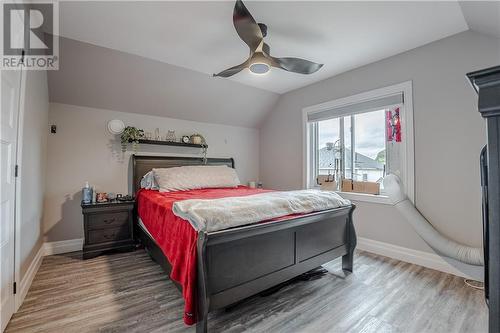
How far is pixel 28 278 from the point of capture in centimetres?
223

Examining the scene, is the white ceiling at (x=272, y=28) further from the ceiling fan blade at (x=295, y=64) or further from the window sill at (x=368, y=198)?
the window sill at (x=368, y=198)

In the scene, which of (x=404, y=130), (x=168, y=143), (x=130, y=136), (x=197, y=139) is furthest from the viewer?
(x=197, y=139)

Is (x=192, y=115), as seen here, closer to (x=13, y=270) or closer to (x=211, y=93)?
(x=211, y=93)

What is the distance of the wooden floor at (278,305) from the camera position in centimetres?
171

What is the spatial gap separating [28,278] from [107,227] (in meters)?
0.93

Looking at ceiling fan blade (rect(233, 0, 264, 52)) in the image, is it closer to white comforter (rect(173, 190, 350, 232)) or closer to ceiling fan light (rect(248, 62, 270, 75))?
ceiling fan light (rect(248, 62, 270, 75))

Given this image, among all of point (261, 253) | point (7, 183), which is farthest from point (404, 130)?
point (7, 183)

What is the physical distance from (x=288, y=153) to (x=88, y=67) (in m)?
3.41

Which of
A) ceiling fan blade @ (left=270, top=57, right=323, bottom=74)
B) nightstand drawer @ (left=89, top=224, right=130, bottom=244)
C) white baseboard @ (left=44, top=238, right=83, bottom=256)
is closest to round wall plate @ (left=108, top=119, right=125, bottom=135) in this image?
nightstand drawer @ (left=89, top=224, right=130, bottom=244)

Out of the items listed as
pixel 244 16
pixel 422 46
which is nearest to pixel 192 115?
pixel 244 16

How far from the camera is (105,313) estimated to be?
1.84 m

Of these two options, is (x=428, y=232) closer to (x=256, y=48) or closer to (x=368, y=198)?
(x=368, y=198)

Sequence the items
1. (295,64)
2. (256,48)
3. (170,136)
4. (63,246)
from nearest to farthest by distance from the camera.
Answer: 1. (256,48)
2. (295,64)
3. (63,246)
4. (170,136)

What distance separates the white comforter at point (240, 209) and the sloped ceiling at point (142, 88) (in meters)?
2.31
